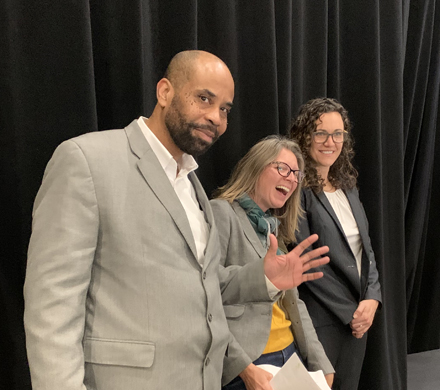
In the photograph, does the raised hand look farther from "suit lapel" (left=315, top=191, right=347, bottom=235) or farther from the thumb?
"suit lapel" (left=315, top=191, right=347, bottom=235)

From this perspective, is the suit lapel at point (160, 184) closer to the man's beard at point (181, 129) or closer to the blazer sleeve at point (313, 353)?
the man's beard at point (181, 129)

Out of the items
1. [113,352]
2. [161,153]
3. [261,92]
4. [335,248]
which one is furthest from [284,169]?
[113,352]

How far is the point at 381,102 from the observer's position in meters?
2.60

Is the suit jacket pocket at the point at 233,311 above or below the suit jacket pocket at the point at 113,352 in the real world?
below

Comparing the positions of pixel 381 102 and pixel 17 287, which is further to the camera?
pixel 381 102

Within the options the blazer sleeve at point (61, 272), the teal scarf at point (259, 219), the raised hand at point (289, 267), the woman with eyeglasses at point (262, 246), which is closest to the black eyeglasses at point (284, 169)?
the woman with eyeglasses at point (262, 246)

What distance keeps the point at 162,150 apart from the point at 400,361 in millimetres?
2330

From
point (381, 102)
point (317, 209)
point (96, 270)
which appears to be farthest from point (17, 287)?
point (381, 102)

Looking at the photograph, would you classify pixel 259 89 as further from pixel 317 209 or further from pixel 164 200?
pixel 164 200

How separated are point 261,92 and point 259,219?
774 mm

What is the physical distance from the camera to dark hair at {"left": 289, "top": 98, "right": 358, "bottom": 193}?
1942 millimetres

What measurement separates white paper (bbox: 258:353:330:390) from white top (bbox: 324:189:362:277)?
772mm

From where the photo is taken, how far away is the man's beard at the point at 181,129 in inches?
45.8

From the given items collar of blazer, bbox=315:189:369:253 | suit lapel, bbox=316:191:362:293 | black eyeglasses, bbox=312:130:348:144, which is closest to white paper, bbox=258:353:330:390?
suit lapel, bbox=316:191:362:293
